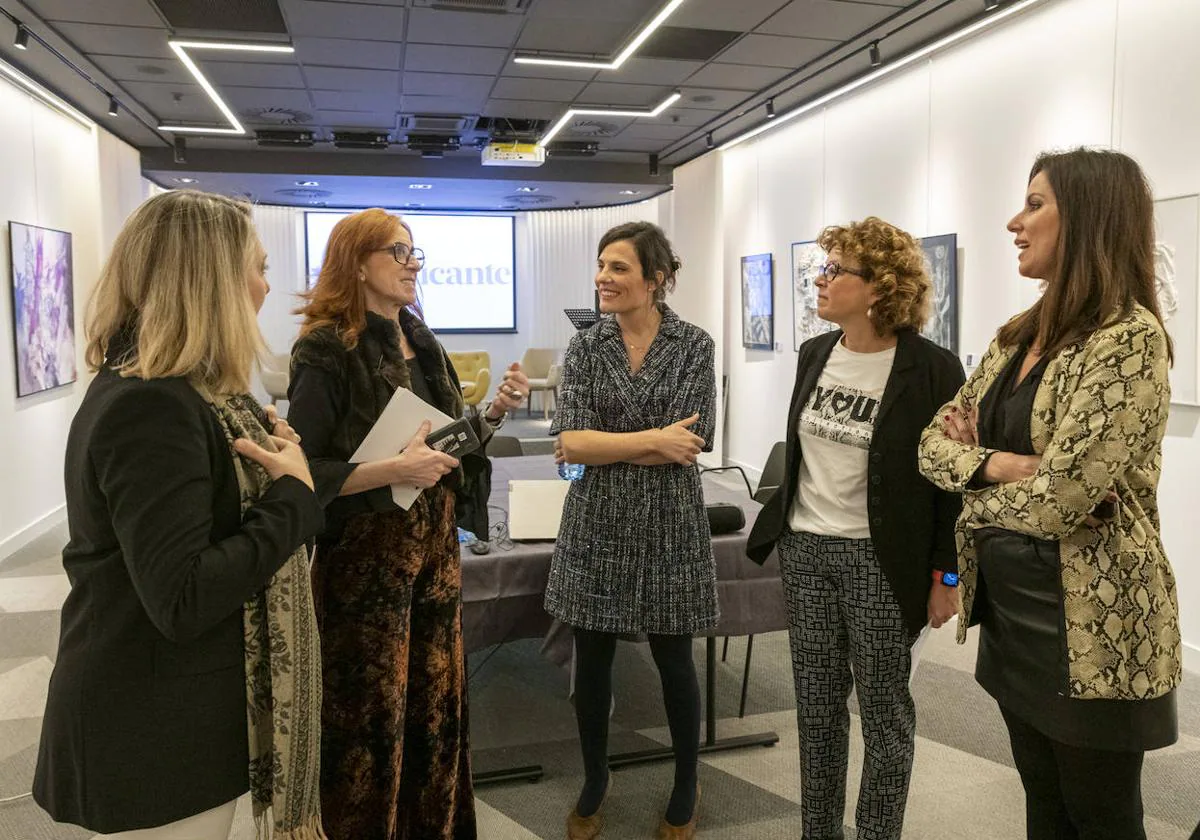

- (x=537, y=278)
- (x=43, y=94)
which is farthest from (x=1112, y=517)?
(x=537, y=278)

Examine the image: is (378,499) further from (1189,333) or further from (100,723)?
(1189,333)

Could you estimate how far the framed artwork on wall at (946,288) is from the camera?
18.2ft

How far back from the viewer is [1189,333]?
3.88 m

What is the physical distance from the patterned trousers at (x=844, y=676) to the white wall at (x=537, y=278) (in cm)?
1177

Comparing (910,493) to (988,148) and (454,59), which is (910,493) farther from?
(454,59)

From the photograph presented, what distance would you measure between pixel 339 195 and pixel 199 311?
11.2m

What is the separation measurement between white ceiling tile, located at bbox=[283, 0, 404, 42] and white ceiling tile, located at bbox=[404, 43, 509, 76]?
0.32m

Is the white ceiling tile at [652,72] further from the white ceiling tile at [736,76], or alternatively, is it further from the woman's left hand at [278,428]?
the woman's left hand at [278,428]

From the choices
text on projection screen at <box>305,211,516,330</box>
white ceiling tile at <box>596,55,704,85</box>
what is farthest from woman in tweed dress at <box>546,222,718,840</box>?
text on projection screen at <box>305,211,516,330</box>

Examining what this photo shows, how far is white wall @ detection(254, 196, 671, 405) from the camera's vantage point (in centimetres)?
1359

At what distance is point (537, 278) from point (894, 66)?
8660 mm

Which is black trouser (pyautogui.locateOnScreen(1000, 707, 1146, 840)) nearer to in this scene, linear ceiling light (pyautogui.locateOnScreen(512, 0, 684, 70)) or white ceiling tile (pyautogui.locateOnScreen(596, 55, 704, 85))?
linear ceiling light (pyautogui.locateOnScreen(512, 0, 684, 70))

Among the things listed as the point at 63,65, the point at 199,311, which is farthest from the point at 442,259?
the point at 199,311

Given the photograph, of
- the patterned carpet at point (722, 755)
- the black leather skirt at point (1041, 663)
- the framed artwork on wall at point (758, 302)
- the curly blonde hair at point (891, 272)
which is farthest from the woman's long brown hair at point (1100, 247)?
the framed artwork on wall at point (758, 302)
